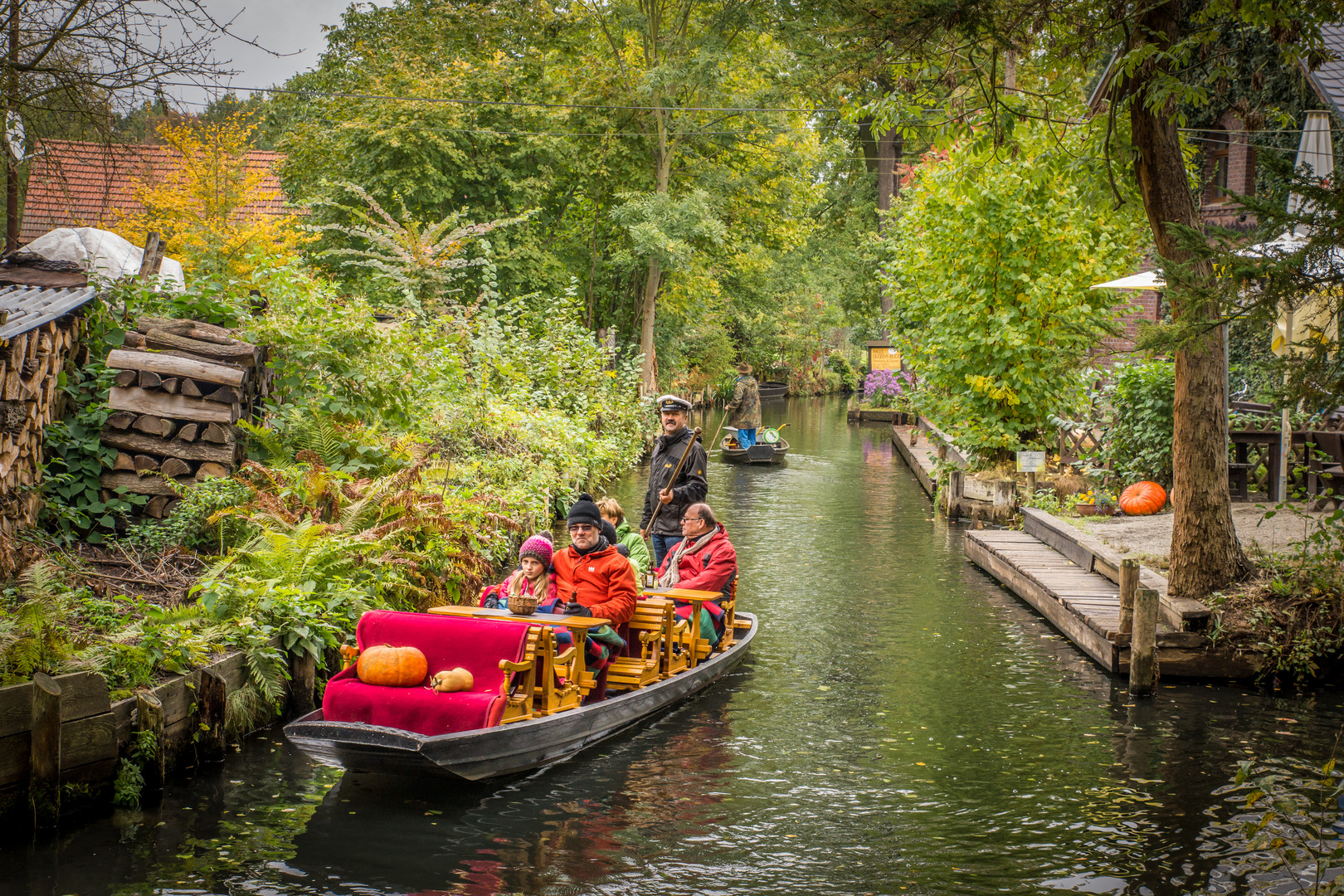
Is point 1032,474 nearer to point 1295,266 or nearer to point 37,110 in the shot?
point 1295,266

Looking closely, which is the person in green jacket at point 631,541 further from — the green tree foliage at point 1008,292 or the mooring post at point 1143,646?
the green tree foliage at point 1008,292

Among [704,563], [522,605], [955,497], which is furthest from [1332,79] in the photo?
[522,605]

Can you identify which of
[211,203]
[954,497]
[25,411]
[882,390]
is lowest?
[954,497]

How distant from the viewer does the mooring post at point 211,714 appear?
23.2 feet

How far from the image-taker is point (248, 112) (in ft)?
93.0

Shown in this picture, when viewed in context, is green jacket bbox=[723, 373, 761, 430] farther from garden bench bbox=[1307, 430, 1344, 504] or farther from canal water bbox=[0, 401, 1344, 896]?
canal water bbox=[0, 401, 1344, 896]

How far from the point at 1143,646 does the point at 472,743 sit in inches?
221

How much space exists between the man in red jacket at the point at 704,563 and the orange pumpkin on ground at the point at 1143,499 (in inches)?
280

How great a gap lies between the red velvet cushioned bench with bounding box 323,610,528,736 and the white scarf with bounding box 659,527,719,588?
306cm

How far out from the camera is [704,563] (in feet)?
32.3

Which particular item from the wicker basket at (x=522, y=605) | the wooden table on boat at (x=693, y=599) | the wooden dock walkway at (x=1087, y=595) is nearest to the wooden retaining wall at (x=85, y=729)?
the wicker basket at (x=522, y=605)

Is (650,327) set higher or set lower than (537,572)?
higher

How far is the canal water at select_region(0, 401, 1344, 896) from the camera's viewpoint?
584cm

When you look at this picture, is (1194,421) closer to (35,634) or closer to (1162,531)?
(1162,531)
